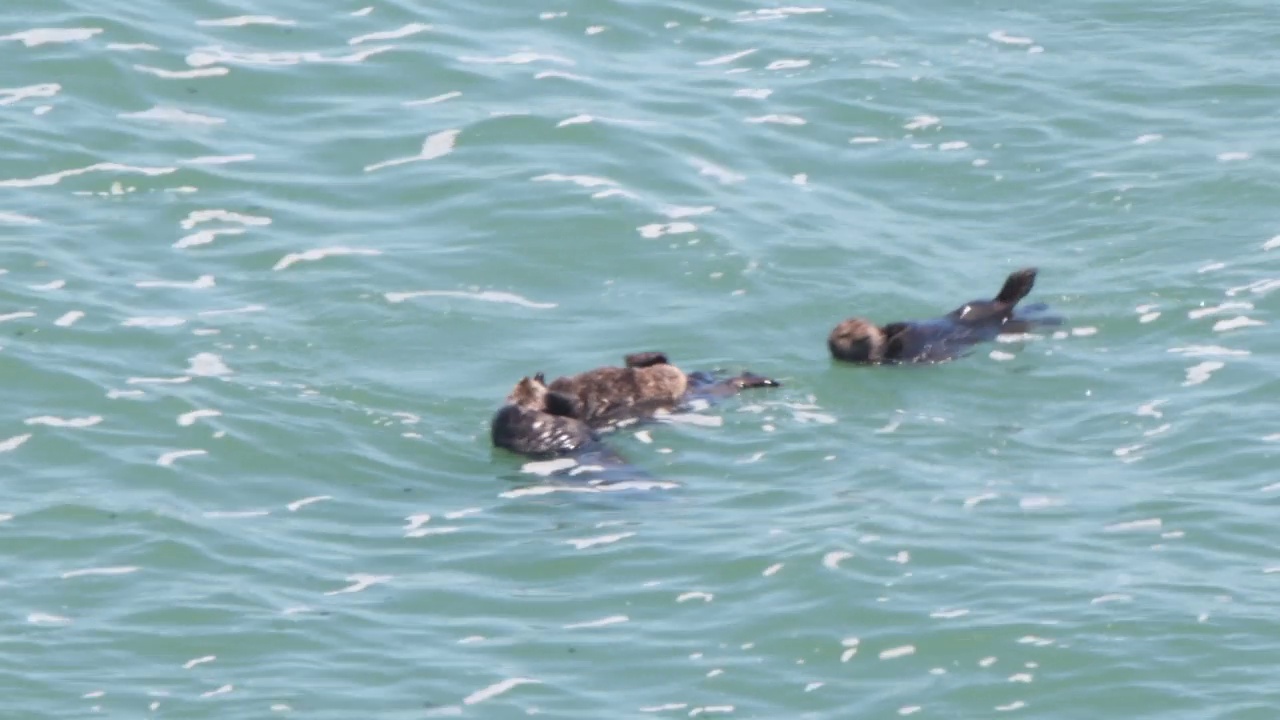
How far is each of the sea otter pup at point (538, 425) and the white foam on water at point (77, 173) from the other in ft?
14.7

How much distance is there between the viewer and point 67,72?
1702cm

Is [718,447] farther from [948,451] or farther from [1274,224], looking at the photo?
[1274,224]

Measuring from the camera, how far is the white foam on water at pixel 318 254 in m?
14.6

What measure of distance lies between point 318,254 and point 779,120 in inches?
164

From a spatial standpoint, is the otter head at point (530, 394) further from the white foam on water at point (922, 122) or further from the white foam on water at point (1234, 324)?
the white foam on water at point (922, 122)

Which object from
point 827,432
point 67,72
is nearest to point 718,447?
point 827,432

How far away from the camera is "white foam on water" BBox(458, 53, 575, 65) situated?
18.0 meters

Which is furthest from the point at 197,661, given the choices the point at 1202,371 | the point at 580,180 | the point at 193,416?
the point at 580,180

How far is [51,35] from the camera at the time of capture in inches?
692

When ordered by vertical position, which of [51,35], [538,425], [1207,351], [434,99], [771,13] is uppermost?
[51,35]

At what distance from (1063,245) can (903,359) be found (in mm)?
2547

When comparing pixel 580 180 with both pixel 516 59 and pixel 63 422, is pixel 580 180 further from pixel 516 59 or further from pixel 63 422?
pixel 63 422

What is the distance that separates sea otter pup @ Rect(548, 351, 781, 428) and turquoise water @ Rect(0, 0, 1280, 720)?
0.18 meters

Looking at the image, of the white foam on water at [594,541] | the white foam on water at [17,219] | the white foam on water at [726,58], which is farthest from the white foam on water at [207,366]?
the white foam on water at [726,58]
